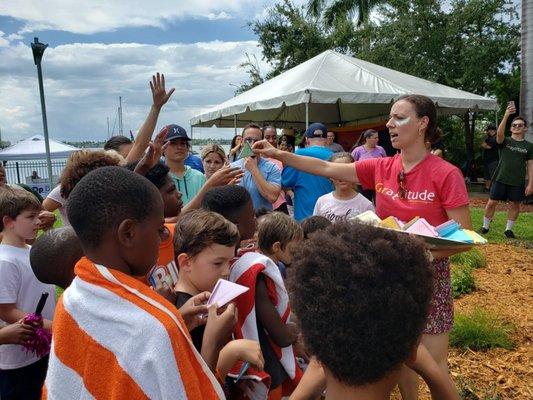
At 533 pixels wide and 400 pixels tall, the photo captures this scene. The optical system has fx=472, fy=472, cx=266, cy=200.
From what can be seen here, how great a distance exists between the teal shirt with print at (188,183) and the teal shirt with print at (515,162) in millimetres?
6561

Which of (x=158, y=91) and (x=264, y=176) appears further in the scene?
(x=264, y=176)

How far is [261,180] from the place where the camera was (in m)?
4.59

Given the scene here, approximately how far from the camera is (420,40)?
65.1ft

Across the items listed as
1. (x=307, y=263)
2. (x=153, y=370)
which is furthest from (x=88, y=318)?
(x=307, y=263)

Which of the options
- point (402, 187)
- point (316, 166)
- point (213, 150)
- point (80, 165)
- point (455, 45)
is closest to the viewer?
point (80, 165)

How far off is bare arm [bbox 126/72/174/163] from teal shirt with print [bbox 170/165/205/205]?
0.59 m

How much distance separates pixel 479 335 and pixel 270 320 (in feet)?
9.02

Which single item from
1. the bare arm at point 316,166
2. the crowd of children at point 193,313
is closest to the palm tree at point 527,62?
the bare arm at point 316,166

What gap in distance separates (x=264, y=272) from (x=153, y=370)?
116cm

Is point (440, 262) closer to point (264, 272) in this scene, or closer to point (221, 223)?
point (264, 272)

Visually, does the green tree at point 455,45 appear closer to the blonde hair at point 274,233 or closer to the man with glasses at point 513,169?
the man with glasses at point 513,169

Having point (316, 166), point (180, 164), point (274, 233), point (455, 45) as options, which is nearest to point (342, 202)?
point (316, 166)

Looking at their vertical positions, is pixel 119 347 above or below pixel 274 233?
above

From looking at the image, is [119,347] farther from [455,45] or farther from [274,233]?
[455,45]
